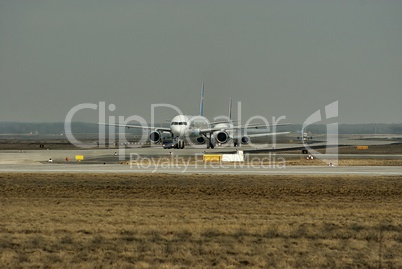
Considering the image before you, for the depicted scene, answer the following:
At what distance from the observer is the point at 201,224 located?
22312mm

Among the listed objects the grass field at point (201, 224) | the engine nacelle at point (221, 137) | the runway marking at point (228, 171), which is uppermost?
the engine nacelle at point (221, 137)

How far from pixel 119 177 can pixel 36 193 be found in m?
9.20

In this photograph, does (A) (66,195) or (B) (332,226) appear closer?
(B) (332,226)

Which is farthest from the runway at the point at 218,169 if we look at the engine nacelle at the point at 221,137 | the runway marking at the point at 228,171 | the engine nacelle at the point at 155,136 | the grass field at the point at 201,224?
the engine nacelle at the point at 155,136

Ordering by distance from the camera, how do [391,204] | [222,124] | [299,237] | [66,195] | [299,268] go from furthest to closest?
[222,124] < [66,195] < [391,204] < [299,237] < [299,268]

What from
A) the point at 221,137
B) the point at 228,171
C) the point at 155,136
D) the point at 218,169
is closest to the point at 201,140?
the point at 221,137

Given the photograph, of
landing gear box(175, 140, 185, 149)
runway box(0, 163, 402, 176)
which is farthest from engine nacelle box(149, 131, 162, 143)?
runway box(0, 163, 402, 176)

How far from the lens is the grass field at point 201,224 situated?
16719 mm

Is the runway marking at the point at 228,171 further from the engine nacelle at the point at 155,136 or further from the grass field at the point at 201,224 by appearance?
the engine nacelle at the point at 155,136

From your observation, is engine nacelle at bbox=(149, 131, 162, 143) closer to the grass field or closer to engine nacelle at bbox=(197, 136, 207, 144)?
engine nacelle at bbox=(197, 136, 207, 144)

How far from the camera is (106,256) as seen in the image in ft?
55.5

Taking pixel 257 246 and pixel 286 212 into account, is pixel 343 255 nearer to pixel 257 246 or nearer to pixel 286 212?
pixel 257 246

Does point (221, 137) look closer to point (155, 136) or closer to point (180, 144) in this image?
point (180, 144)

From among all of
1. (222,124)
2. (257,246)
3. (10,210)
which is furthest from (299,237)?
(222,124)
